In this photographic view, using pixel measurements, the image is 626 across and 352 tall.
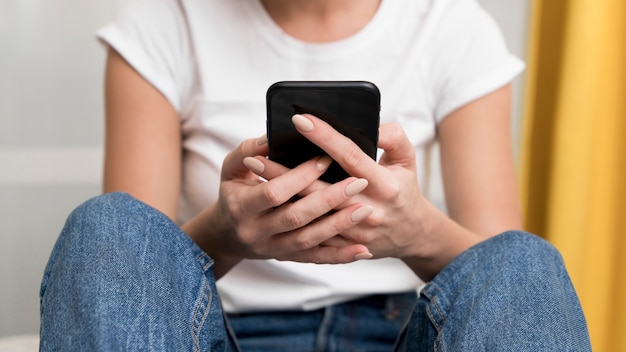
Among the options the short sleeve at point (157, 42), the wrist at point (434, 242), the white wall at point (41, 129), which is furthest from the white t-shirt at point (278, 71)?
the white wall at point (41, 129)

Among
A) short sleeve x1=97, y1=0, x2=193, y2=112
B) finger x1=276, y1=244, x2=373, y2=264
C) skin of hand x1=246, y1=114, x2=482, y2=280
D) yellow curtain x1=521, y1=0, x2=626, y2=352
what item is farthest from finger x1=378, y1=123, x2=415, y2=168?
yellow curtain x1=521, y1=0, x2=626, y2=352

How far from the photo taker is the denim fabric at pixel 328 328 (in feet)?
3.21

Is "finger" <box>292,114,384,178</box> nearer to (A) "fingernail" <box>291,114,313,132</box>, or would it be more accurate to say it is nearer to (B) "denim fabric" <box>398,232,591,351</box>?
(A) "fingernail" <box>291,114,313,132</box>

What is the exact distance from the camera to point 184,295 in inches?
28.1

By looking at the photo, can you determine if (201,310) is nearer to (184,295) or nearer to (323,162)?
(184,295)

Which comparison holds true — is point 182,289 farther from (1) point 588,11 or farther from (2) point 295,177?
(1) point 588,11

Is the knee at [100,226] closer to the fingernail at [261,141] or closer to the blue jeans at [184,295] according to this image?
the blue jeans at [184,295]

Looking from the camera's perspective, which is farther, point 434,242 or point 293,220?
point 434,242

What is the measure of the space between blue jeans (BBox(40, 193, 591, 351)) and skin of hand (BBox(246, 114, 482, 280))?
0.06 m
